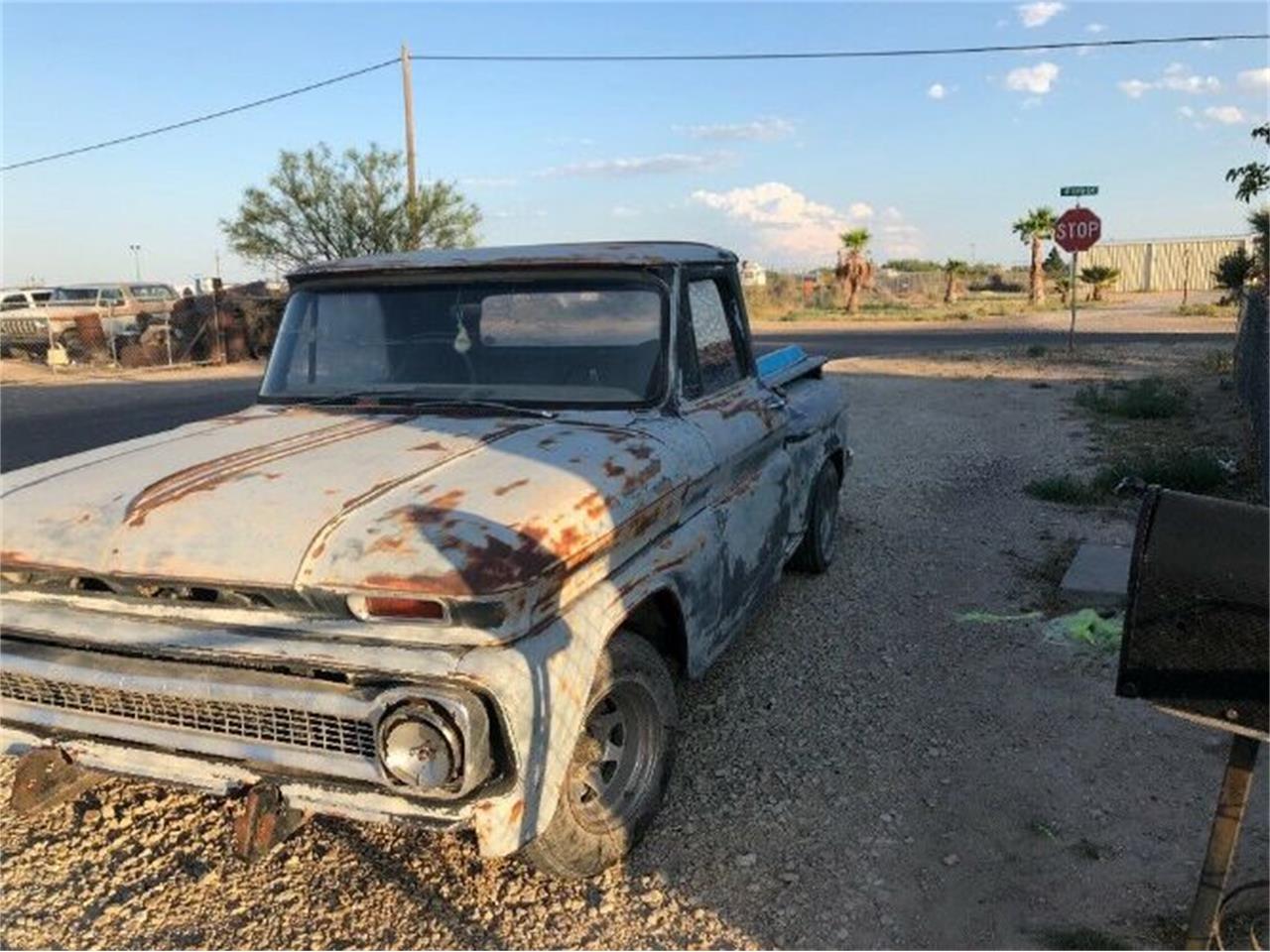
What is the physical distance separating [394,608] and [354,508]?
32cm

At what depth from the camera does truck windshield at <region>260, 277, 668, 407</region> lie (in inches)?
147

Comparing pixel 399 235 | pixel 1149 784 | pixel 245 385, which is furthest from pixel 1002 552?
pixel 399 235

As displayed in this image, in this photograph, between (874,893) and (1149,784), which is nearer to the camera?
(874,893)

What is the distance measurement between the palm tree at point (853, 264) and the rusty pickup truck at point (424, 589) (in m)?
41.8

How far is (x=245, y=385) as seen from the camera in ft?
59.0

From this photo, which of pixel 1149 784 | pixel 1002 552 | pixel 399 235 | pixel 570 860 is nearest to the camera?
pixel 570 860

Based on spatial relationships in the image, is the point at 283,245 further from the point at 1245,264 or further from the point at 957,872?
the point at 957,872

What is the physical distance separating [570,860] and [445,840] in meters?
0.54

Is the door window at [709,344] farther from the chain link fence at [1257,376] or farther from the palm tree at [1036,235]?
the palm tree at [1036,235]

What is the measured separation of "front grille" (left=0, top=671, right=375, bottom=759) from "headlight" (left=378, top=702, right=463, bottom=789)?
0.21ft

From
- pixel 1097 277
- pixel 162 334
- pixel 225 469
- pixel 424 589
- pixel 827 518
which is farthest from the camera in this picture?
pixel 1097 277

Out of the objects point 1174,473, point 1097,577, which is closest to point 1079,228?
point 1174,473

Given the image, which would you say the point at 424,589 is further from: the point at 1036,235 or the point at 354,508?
the point at 1036,235

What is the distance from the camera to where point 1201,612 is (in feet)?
6.43
